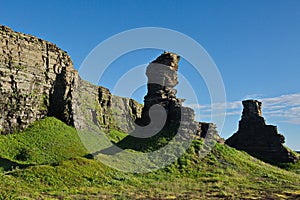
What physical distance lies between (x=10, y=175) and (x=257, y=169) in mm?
44373

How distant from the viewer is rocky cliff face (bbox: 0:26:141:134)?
6456cm

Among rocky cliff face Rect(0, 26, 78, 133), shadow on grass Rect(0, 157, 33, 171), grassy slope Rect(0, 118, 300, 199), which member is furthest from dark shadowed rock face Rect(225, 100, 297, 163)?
shadow on grass Rect(0, 157, 33, 171)

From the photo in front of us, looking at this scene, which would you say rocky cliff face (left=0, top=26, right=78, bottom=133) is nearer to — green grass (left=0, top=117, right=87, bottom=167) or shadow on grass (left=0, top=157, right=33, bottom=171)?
green grass (left=0, top=117, right=87, bottom=167)

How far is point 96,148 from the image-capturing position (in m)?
69.8

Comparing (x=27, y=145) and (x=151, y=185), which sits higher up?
(x=27, y=145)

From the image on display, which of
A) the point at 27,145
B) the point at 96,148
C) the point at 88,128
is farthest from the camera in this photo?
the point at 88,128

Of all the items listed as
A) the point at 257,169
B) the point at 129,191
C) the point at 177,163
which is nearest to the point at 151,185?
the point at 129,191

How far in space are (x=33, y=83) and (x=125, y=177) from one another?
127 feet

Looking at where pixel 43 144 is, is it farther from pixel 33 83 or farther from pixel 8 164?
pixel 33 83

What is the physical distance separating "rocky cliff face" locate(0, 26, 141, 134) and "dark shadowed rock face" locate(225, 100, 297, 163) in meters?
42.1

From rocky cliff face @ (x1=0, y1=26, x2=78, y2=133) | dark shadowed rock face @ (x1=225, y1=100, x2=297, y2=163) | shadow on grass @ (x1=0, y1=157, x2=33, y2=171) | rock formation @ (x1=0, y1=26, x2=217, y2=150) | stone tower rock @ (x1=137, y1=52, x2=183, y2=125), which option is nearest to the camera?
shadow on grass @ (x1=0, y1=157, x2=33, y2=171)

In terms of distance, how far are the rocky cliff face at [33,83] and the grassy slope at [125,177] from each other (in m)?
5.10

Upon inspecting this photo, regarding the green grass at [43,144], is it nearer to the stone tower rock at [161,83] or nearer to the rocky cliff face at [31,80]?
the rocky cliff face at [31,80]

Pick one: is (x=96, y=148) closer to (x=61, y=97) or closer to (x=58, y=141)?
(x=58, y=141)
